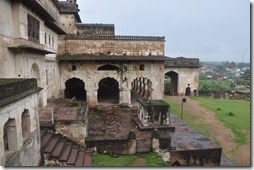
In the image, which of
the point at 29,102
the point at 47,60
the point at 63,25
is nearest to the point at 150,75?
the point at 47,60

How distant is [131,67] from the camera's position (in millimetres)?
22688

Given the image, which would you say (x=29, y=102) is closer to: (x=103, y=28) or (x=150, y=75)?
(x=150, y=75)

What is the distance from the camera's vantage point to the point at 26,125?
8172 millimetres

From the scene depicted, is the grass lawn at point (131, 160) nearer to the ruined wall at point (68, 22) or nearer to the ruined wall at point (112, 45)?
the ruined wall at point (112, 45)

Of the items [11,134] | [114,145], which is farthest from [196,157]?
[11,134]

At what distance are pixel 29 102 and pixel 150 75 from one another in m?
16.2

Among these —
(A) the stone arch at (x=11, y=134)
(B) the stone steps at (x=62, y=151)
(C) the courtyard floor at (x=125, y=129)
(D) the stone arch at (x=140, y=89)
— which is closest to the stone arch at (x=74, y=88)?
(D) the stone arch at (x=140, y=89)

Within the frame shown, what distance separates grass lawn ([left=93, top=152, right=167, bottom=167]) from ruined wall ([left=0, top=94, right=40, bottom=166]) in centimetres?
293

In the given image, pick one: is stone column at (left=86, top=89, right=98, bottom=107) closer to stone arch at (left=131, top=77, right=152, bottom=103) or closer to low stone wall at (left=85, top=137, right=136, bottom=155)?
stone arch at (left=131, top=77, right=152, bottom=103)

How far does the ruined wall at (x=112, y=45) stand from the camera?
22516 millimetres

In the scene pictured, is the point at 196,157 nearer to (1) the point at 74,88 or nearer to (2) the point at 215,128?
(2) the point at 215,128

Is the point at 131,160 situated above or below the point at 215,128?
below

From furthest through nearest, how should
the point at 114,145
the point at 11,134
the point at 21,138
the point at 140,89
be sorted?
Result: 1. the point at 140,89
2. the point at 114,145
3. the point at 21,138
4. the point at 11,134

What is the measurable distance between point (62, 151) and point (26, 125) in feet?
8.67
